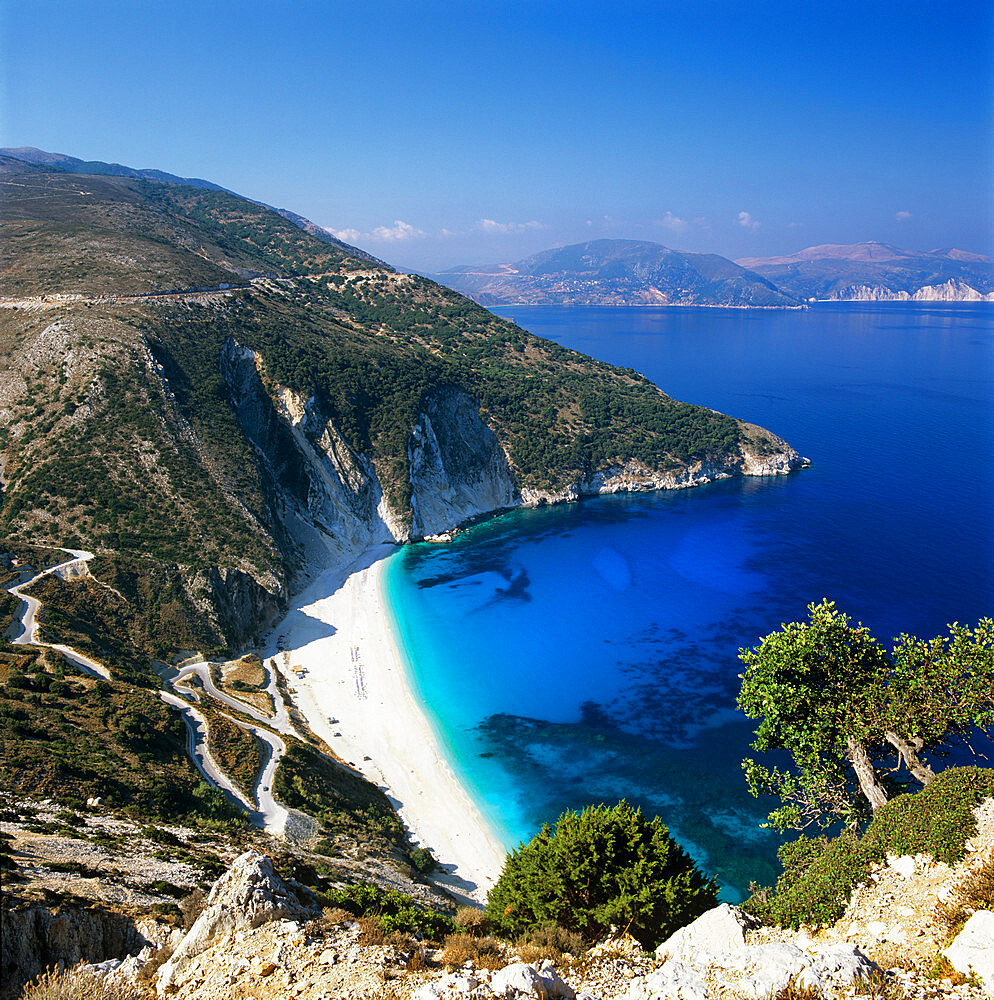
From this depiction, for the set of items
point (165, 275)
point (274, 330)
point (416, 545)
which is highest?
point (165, 275)

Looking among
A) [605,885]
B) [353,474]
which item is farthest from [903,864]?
[353,474]

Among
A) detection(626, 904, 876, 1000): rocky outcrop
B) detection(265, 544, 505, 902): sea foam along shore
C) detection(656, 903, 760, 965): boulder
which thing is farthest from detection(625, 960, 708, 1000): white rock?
detection(265, 544, 505, 902): sea foam along shore

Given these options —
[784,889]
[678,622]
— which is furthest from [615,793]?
[678,622]

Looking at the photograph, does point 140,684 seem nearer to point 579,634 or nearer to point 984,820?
point 579,634

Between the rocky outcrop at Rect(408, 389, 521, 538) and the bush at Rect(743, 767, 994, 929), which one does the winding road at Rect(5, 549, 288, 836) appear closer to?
the bush at Rect(743, 767, 994, 929)

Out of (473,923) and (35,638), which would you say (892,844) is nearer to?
(473,923)

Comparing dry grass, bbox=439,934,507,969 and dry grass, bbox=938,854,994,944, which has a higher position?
dry grass, bbox=938,854,994,944
